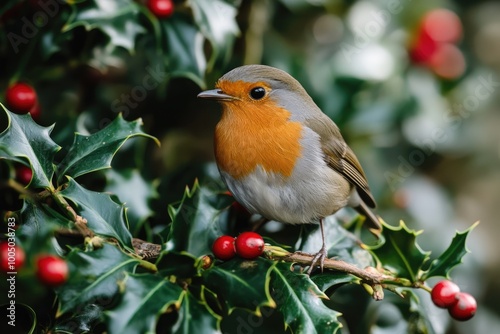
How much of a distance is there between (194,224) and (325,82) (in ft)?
6.03

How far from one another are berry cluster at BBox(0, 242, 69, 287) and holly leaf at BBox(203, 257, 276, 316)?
51 cm

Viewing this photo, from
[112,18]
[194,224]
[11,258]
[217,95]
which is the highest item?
[112,18]

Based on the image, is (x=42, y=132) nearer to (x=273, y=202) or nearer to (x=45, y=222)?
(x=45, y=222)

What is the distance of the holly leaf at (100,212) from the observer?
7.04 ft

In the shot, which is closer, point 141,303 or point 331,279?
point 141,303

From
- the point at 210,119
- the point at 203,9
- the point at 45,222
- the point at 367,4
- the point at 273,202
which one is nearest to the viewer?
the point at 45,222

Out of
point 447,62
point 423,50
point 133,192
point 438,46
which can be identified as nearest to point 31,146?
point 133,192

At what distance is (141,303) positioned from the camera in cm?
188

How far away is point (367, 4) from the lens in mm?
4262

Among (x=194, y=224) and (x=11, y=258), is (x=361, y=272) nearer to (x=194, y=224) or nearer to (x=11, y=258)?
(x=194, y=224)

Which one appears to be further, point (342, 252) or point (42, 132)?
point (342, 252)

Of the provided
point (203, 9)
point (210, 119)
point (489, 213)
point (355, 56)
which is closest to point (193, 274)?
point (203, 9)

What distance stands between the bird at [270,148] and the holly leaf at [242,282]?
55cm

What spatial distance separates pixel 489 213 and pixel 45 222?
4.24 meters
